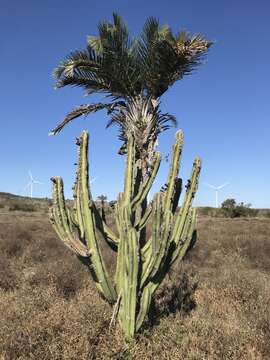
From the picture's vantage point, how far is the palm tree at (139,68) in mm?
7984

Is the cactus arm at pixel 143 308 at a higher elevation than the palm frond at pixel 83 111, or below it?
below

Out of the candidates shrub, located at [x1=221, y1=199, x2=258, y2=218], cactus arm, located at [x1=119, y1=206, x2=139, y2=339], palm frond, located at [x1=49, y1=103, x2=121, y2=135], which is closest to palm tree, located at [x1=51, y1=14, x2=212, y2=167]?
palm frond, located at [x1=49, y1=103, x2=121, y2=135]

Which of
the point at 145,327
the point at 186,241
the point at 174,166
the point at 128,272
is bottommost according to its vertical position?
the point at 145,327

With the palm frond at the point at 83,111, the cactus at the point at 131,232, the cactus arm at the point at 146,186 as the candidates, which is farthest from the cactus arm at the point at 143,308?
the palm frond at the point at 83,111

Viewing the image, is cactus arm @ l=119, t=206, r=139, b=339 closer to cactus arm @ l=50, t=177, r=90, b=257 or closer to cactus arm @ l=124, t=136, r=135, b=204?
cactus arm @ l=124, t=136, r=135, b=204

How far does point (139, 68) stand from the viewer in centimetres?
830

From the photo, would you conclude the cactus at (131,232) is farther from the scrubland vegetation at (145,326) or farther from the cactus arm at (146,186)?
the scrubland vegetation at (145,326)

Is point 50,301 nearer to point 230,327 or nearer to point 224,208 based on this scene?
point 230,327

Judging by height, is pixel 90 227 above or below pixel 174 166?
below

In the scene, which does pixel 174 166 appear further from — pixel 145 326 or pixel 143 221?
pixel 145 326

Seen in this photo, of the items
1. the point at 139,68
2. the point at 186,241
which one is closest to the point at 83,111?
the point at 139,68

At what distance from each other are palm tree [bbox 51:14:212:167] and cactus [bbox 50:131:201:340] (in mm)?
1082

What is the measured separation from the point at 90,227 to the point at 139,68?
128 inches

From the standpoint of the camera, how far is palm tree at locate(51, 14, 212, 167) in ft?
26.2
